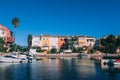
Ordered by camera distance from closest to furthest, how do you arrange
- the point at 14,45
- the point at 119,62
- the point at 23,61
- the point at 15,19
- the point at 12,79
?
the point at 12,79 < the point at 119,62 < the point at 23,61 < the point at 15,19 < the point at 14,45

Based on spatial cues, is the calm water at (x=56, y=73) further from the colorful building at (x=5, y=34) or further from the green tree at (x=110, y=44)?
the colorful building at (x=5, y=34)

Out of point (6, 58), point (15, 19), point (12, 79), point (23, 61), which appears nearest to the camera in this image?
point (12, 79)

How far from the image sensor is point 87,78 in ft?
202

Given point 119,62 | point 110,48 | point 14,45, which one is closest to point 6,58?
point 119,62

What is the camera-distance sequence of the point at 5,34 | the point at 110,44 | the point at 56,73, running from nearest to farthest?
the point at 56,73
the point at 110,44
the point at 5,34

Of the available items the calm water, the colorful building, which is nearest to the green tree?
the colorful building

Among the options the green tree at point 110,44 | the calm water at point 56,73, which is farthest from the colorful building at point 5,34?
the calm water at point 56,73

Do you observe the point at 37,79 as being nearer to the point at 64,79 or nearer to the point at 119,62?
the point at 64,79

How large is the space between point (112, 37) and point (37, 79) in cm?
11196

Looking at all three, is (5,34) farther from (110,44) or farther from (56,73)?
(56,73)

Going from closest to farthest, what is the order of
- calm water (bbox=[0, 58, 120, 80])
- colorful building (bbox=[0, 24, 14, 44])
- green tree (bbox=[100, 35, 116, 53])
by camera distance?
calm water (bbox=[0, 58, 120, 80]) → green tree (bbox=[100, 35, 116, 53]) → colorful building (bbox=[0, 24, 14, 44])

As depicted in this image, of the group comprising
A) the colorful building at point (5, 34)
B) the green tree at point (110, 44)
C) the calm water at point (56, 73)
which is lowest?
the calm water at point (56, 73)

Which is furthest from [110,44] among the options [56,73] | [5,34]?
[56,73]

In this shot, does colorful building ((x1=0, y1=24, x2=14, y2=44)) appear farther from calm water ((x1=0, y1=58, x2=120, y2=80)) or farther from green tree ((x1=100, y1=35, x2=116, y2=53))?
calm water ((x1=0, y1=58, x2=120, y2=80))
